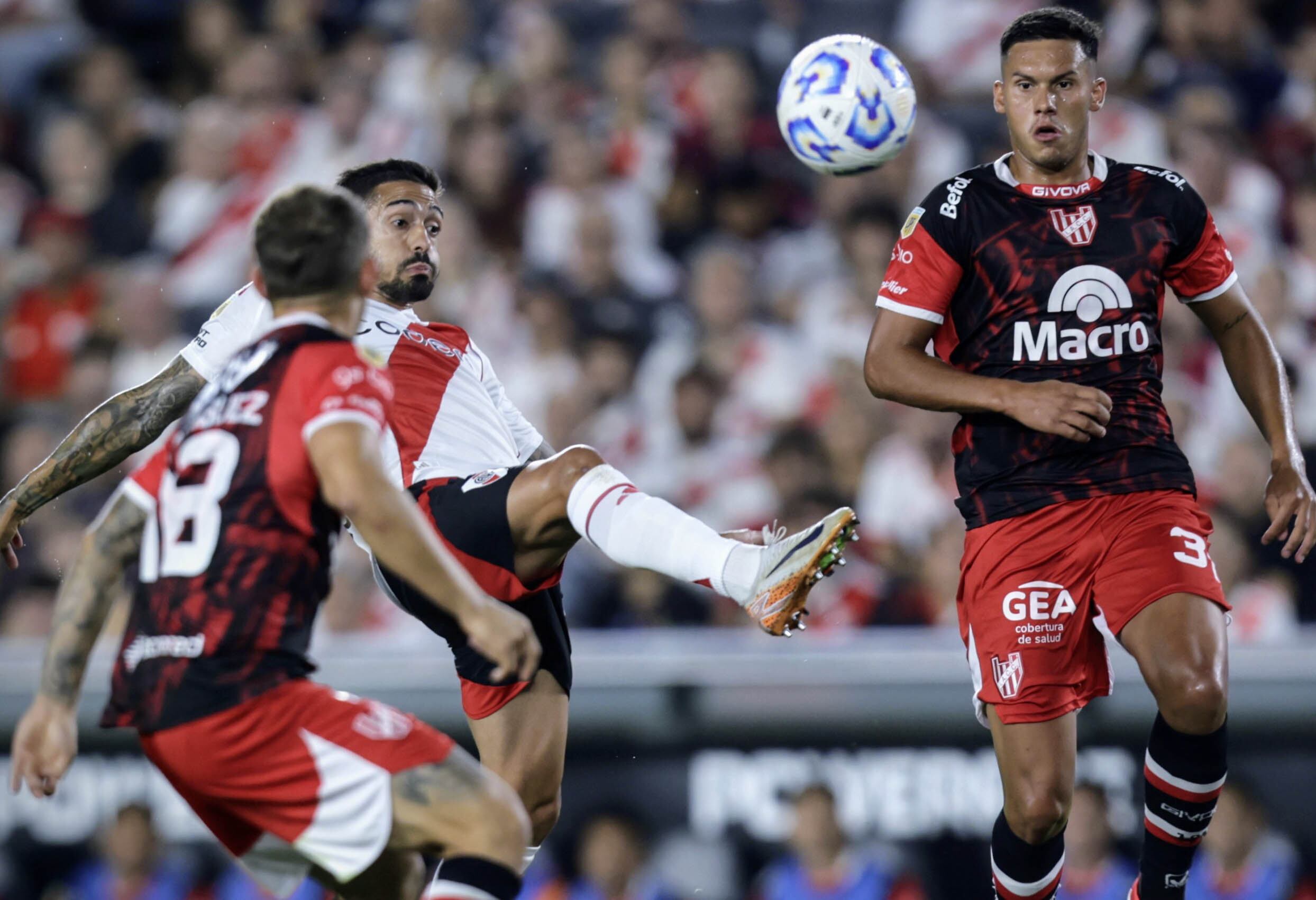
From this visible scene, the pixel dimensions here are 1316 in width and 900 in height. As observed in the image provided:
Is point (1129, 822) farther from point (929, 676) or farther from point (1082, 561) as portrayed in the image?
point (1082, 561)

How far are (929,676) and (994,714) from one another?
2.41m

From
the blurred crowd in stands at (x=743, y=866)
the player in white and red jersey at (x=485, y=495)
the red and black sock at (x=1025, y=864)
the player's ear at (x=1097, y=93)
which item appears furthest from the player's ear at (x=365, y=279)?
the blurred crowd in stands at (x=743, y=866)

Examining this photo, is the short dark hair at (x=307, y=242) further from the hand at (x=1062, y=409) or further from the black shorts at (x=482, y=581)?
the hand at (x=1062, y=409)

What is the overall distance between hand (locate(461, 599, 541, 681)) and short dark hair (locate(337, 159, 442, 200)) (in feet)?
7.79

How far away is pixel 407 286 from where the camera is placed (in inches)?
209

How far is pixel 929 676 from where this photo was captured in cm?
709

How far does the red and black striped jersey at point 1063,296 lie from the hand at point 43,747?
267 cm

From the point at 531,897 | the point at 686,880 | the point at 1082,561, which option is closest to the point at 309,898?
the point at 531,897

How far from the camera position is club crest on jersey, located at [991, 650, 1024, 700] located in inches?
183

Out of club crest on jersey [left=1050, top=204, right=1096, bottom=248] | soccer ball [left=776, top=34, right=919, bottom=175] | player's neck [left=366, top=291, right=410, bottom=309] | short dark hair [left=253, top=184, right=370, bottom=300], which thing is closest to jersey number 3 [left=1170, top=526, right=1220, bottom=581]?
club crest on jersey [left=1050, top=204, right=1096, bottom=248]

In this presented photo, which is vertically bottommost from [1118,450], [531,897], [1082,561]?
[531,897]

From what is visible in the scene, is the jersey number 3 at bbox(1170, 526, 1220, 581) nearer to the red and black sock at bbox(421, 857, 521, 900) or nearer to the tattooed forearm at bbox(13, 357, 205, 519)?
the red and black sock at bbox(421, 857, 521, 900)

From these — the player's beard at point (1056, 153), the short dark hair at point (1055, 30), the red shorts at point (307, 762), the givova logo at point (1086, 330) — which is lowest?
the red shorts at point (307, 762)

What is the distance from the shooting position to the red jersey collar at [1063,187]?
482cm
